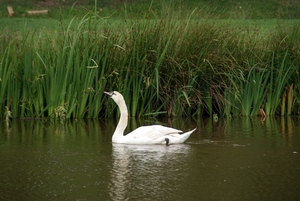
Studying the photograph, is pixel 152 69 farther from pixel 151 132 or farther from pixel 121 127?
pixel 151 132

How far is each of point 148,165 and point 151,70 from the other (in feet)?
15.9

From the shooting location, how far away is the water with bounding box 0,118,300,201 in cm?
816

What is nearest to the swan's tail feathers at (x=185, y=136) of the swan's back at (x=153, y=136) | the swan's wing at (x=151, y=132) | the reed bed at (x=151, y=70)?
the swan's back at (x=153, y=136)

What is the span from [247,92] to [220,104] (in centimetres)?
56

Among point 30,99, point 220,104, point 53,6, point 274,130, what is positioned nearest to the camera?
Answer: point 274,130

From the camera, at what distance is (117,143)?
37.5 feet

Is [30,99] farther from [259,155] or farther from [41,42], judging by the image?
[259,155]

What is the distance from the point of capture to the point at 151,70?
14.3 m

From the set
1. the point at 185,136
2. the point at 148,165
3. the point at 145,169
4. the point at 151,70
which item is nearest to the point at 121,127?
the point at 185,136

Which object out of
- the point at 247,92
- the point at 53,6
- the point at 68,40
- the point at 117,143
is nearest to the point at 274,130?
the point at 247,92

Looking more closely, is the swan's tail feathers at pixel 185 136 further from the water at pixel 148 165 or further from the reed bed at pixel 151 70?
the reed bed at pixel 151 70

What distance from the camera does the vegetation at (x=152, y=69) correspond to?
13.7 meters

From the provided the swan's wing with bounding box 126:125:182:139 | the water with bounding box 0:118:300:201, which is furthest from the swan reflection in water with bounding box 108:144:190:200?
the swan's wing with bounding box 126:125:182:139

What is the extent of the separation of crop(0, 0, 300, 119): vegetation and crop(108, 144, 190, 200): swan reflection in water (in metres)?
2.86
